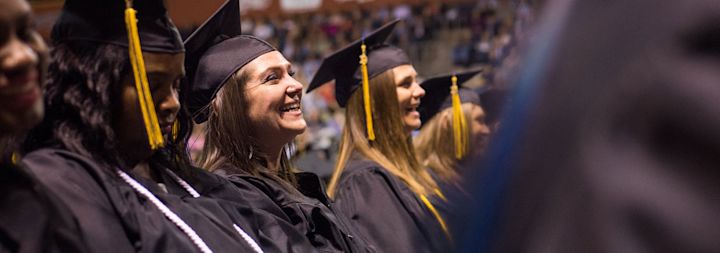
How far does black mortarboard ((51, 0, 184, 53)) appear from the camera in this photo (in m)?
1.62

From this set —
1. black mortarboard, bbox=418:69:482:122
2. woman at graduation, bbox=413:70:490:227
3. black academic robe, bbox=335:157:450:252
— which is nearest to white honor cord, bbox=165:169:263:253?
black academic robe, bbox=335:157:450:252

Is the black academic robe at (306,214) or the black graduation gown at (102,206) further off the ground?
the black graduation gown at (102,206)

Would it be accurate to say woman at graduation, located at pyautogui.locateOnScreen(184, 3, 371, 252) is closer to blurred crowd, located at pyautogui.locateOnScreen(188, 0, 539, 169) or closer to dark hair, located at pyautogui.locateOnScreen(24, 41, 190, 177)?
dark hair, located at pyautogui.locateOnScreen(24, 41, 190, 177)

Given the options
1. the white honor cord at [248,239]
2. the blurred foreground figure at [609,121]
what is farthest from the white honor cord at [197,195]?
the blurred foreground figure at [609,121]

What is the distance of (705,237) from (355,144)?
10.7 feet

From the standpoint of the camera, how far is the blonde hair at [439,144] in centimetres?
452

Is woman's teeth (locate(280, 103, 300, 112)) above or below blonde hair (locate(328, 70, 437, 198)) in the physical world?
above

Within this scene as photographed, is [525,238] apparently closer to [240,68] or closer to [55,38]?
[55,38]

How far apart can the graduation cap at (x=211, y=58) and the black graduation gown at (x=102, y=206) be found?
1.09 metres

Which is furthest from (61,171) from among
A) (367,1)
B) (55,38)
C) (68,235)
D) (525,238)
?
(367,1)

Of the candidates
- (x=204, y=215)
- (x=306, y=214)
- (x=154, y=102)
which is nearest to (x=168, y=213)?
(x=204, y=215)

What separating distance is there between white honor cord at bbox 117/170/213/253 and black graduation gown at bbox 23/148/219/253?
0.02 metres

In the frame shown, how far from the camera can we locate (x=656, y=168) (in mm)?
413

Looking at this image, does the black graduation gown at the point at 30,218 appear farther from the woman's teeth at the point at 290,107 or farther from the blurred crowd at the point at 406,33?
the blurred crowd at the point at 406,33
